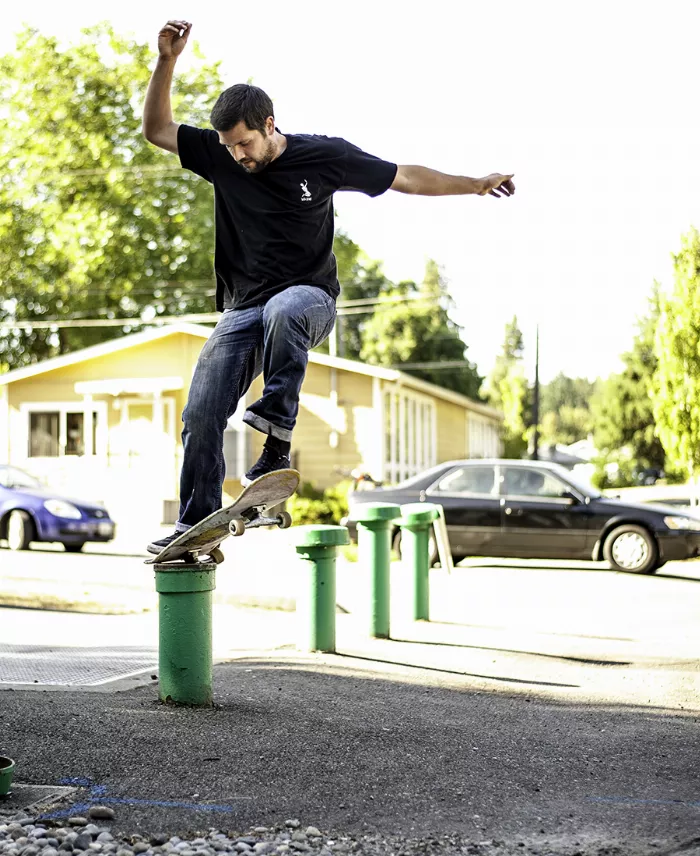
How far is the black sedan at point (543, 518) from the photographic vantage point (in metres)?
15.7

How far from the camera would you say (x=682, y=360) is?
2556 cm

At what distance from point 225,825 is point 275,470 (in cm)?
166

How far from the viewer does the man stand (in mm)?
4801

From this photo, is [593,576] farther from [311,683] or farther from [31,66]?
[31,66]

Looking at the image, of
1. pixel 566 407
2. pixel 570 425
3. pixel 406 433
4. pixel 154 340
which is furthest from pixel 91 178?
pixel 566 407

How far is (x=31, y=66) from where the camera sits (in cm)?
4191

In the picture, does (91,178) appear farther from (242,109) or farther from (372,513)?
(242,109)

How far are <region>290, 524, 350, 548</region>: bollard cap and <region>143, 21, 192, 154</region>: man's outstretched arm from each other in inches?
130

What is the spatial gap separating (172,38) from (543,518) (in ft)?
39.6

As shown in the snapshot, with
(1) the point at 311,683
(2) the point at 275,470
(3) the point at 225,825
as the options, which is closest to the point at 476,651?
(1) the point at 311,683

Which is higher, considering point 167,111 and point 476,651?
point 167,111

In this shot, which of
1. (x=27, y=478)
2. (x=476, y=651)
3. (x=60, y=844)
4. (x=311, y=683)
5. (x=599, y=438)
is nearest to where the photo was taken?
(x=60, y=844)

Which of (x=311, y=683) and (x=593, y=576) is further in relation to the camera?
(x=593, y=576)

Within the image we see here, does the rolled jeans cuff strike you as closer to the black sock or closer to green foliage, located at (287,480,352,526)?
the black sock
